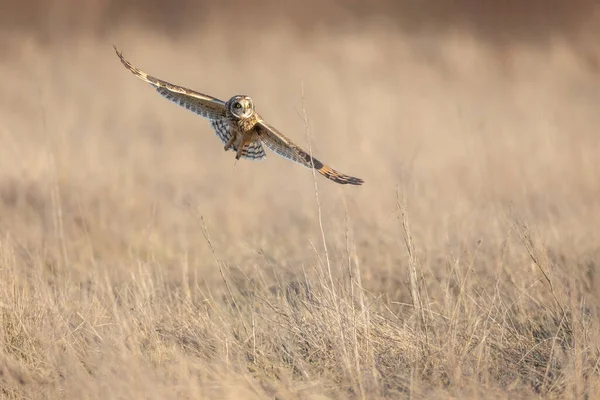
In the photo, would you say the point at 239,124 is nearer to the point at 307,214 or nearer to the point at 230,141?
the point at 230,141

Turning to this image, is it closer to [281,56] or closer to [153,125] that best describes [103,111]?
[153,125]

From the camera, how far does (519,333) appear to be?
15.1 ft

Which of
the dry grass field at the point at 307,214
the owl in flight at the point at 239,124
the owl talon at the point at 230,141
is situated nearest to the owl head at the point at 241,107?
the owl in flight at the point at 239,124

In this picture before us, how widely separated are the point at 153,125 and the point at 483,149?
15.1 feet

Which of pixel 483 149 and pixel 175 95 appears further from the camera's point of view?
pixel 483 149

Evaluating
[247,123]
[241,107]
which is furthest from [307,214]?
[241,107]

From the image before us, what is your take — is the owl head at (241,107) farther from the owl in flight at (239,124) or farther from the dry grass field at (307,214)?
the dry grass field at (307,214)

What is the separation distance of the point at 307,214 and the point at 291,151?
3.62m

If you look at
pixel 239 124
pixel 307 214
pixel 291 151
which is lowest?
pixel 307 214

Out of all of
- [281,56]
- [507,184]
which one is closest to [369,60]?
[281,56]

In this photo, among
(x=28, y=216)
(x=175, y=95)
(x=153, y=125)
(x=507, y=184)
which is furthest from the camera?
(x=153, y=125)

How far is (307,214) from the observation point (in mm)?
8422

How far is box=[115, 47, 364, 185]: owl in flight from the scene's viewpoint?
4555 millimetres

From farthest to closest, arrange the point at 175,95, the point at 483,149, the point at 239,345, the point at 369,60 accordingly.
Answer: the point at 369,60
the point at 483,149
the point at 175,95
the point at 239,345
